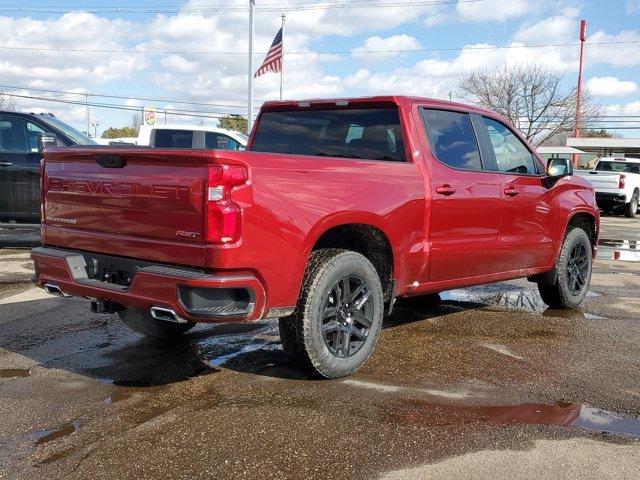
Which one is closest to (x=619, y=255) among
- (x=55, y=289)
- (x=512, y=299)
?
(x=512, y=299)

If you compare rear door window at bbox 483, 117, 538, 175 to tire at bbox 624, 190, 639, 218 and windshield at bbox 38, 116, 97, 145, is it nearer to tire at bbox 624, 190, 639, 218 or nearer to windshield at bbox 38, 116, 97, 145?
windshield at bbox 38, 116, 97, 145

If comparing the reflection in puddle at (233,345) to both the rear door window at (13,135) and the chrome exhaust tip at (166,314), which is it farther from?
the rear door window at (13,135)

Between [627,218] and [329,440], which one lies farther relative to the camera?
[627,218]

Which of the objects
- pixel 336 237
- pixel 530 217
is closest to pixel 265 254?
→ pixel 336 237

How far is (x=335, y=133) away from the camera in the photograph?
5.32m

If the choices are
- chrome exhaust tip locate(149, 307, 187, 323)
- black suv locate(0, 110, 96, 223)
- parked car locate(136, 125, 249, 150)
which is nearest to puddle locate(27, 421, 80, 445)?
chrome exhaust tip locate(149, 307, 187, 323)

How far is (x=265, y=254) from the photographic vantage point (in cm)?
375

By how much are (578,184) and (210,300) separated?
179 inches

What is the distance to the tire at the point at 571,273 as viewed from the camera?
6.59 meters

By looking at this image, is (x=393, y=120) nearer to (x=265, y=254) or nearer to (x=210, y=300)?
(x=265, y=254)

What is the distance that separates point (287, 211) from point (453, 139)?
2106mm

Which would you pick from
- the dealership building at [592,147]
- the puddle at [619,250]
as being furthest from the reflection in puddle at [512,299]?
the dealership building at [592,147]

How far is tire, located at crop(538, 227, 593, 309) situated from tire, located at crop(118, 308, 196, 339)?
3.72 meters

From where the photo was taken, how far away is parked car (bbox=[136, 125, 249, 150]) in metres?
12.8
